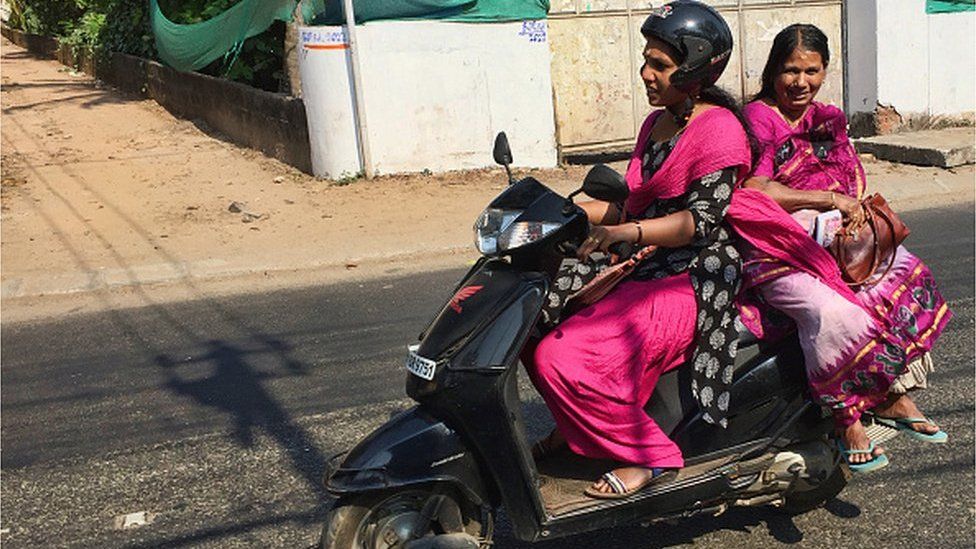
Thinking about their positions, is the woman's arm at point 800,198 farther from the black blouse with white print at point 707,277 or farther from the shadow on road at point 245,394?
the shadow on road at point 245,394

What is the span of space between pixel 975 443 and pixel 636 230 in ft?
7.34

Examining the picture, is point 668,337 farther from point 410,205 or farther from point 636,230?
point 410,205

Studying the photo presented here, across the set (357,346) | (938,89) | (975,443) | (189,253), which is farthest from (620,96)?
(975,443)

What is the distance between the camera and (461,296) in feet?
11.3

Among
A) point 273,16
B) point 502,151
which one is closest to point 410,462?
point 502,151

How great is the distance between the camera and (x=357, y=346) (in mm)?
6555

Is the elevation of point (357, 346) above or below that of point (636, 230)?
Answer: below

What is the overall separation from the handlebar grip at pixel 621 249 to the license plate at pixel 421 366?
1.99ft

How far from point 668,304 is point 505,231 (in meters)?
0.60

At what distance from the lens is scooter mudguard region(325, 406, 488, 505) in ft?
10.7

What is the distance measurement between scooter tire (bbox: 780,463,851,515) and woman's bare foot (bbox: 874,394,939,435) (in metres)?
0.32

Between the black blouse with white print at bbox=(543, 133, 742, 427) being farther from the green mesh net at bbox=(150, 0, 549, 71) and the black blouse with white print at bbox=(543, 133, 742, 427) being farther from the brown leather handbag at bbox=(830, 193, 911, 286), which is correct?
the green mesh net at bbox=(150, 0, 549, 71)

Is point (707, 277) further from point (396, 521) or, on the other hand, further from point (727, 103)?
point (396, 521)

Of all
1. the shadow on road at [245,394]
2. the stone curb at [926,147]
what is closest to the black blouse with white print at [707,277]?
the shadow on road at [245,394]
